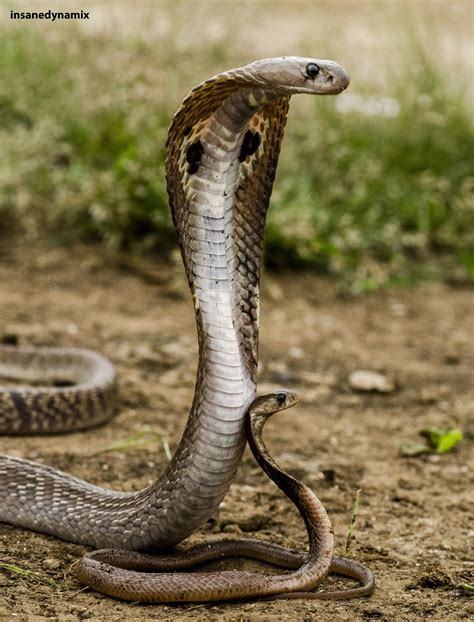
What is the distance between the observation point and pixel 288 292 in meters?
6.79

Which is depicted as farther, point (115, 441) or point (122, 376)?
point (122, 376)

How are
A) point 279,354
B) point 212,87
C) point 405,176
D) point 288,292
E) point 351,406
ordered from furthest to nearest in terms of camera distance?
point 405,176 → point 288,292 → point 279,354 → point 351,406 → point 212,87

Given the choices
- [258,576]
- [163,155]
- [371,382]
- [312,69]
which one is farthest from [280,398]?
[163,155]

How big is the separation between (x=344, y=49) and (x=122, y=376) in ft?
14.7

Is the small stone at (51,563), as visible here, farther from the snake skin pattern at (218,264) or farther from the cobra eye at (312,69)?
the cobra eye at (312,69)

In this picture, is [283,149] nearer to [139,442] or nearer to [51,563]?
[139,442]

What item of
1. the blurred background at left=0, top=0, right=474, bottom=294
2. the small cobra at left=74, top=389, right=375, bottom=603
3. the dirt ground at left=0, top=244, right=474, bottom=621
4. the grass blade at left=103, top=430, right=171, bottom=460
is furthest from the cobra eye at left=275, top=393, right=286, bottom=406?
the blurred background at left=0, top=0, right=474, bottom=294

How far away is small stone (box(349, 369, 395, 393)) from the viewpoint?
17.6 ft

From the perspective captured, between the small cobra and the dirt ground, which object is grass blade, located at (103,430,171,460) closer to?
the dirt ground

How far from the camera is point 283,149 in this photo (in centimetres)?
762

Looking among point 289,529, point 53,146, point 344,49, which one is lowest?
point 289,529

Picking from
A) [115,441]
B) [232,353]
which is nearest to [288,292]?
[115,441]

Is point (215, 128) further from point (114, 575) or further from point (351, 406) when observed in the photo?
point (351, 406)

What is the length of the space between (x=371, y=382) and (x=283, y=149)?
270 centimetres
